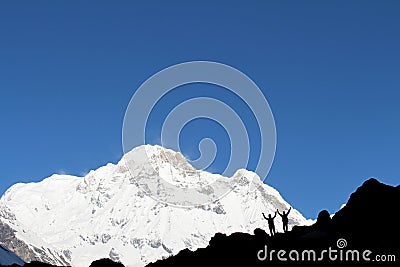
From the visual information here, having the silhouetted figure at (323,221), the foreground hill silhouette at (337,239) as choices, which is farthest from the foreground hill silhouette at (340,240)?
the silhouetted figure at (323,221)

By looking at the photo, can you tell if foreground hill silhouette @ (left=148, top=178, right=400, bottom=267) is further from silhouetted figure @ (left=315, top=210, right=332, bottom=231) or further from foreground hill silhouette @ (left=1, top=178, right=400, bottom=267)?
silhouetted figure @ (left=315, top=210, right=332, bottom=231)

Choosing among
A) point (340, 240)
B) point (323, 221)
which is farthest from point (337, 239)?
point (323, 221)

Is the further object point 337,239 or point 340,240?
point 337,239

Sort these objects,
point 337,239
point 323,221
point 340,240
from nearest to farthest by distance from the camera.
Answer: point 340,240 → point 337,239 → point 323,221

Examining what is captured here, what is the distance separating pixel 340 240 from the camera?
45.7 m

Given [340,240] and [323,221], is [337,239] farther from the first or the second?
[323,221]

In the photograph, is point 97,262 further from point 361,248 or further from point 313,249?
point 361,248

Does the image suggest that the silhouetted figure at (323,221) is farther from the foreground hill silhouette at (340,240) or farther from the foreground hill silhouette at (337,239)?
the foreground hill silhouette at (340,240)

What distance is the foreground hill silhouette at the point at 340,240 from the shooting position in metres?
43.6

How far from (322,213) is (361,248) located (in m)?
14.3

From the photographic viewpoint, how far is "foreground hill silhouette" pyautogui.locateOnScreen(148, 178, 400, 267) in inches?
1716

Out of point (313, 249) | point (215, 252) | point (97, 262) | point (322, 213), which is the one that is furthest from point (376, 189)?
point (97, 262)

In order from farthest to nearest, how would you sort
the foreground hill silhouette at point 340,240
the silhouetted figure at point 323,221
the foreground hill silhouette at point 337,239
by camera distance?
the silhouetted figure at point 323,221
the foreground hill silhouette at point 337,239
the foreground hill silhouette at point 340,240

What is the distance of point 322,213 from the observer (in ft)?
194
